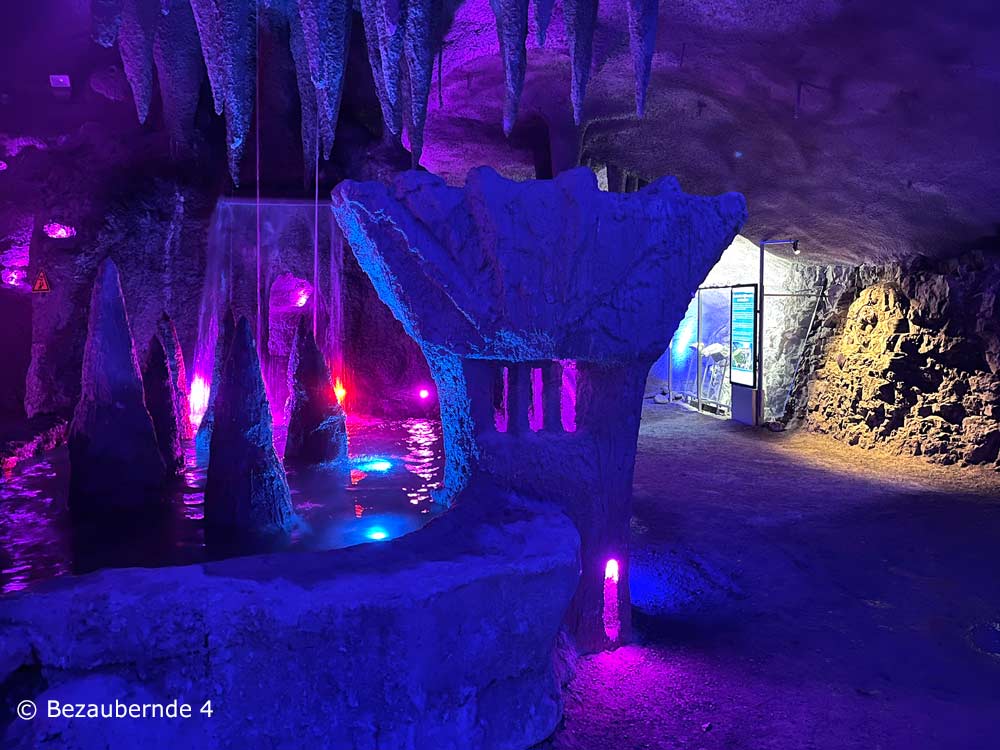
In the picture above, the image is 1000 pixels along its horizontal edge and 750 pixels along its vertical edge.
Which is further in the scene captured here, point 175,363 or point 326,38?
point 175,363

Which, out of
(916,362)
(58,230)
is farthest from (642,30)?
(58,230)

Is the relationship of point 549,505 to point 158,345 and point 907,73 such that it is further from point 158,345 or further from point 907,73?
point 907,73

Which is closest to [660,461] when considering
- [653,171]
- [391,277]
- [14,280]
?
[653,171]

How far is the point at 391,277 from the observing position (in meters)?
4.42

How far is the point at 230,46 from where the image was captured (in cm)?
591

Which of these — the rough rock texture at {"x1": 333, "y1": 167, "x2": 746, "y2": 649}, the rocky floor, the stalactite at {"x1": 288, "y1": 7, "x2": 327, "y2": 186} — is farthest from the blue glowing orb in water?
the stalactite at {"x1": 288, "y1": 7, "x2": 327, "y2": 186}

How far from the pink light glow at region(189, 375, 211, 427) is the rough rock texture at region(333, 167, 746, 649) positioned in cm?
784

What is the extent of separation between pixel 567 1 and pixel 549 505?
4.88 m

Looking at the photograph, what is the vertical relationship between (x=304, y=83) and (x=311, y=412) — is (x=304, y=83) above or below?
above

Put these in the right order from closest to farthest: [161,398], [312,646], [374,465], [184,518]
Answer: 1. [312,646]
2. [184,518]
3. [161,398]
4. [374,465]

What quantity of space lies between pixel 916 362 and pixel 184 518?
9895 mm

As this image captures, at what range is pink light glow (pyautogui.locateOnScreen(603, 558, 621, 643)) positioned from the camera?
473 cm

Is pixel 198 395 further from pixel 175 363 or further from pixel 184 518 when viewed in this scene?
pixel 184 518

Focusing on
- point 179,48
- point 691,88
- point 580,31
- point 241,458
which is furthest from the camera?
point 691,88
